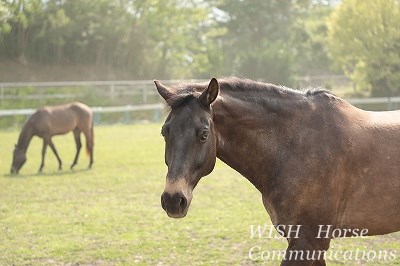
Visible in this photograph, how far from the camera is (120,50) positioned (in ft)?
109

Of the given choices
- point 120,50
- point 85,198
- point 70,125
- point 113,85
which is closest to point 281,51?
point 120,50

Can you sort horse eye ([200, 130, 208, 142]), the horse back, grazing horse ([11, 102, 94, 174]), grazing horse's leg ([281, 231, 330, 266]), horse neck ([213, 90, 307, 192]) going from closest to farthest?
horse eye ([200, 130, 208, 142]), grazing horse's leg ([281, 231, 330, 266]), horse neck ([213, 90, 307, 192]), grazing horse ([11, 102, 94, 174]), the horse back

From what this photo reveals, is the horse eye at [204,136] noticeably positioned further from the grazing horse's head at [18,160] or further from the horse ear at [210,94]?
the grazing horse's head at [18,160]

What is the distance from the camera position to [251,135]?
3748 millimetres

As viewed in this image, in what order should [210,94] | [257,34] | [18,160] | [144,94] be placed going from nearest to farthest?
1. [210,94]
2. [18,160]
3. [144,94]
4. [257,34]

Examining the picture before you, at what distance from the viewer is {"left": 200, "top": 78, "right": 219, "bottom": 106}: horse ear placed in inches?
135

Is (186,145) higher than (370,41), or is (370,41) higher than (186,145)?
(186,145)

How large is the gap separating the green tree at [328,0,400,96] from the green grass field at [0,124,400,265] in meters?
14.2

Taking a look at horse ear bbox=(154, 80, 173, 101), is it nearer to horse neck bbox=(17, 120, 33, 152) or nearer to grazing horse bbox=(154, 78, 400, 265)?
grazing horse bbox=(154, 78, 400, 265)

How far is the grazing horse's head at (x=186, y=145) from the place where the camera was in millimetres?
3248

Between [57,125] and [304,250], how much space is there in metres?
11.1

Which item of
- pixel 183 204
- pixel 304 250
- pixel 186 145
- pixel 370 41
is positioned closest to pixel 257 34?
pixel 370 41

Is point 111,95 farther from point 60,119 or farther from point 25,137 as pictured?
point 25,137

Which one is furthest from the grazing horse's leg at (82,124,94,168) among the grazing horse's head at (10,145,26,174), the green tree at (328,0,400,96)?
the green tree at (328,0,400,96)
